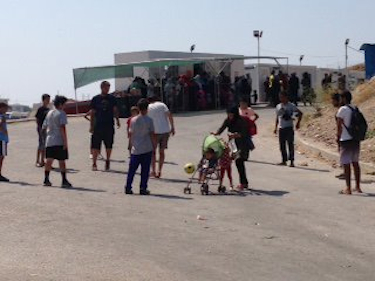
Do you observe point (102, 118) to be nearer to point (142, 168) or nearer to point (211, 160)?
point (142, 168)

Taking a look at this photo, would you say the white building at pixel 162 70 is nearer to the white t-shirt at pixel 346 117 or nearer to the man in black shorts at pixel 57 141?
the man in black shorts at pixel 57 141

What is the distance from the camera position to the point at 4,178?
14.4m

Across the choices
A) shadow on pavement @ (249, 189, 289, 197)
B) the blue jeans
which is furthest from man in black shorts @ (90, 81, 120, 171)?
shadow on pavement @ (249, 189, 289, 197)

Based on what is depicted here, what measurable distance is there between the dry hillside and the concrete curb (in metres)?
0.40

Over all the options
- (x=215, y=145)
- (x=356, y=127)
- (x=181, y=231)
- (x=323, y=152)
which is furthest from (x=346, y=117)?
(x=323, y=152)

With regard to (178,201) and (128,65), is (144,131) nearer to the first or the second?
(178,201)

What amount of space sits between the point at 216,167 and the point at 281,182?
7.95ft

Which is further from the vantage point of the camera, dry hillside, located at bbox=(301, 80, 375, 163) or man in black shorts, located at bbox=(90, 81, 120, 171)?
dry hillside, located at bbox=(301, 80, 375, 163)

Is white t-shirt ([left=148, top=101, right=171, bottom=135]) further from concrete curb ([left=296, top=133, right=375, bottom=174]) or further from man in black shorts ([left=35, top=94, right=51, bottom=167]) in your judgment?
concrete curb ([left=296, top=133, right=375, bottom=174])

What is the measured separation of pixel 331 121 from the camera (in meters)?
22.0

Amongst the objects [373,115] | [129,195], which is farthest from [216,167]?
[373,115]

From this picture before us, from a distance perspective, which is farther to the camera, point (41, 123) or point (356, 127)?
point (41, 123)

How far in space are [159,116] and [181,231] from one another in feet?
19.1

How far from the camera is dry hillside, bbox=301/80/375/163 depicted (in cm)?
1832
